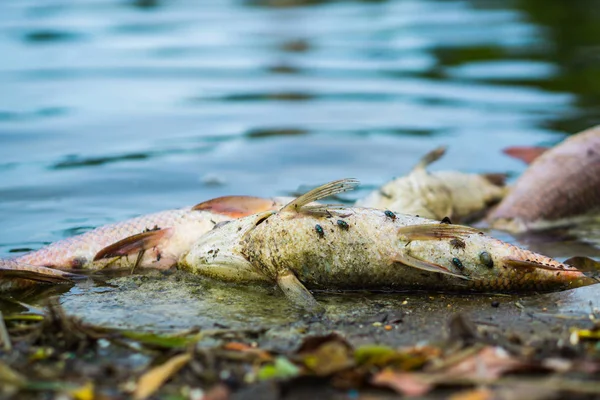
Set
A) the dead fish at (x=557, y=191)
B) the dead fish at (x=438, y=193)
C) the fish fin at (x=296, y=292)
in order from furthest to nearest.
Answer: the dead fish at (x=557, y=191) → the dead fish at (x=438, y=193) → the fish fin at (x=296, y=292)

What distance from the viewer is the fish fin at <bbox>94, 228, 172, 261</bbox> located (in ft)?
15.5

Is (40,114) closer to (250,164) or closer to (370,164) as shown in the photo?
(250,164)

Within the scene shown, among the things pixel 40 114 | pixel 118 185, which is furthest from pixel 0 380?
pixel 40 114

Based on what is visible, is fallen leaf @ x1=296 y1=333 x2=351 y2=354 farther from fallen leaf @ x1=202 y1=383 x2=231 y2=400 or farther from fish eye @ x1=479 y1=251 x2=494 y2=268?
fish eye @ x1=479 y1=251 x2=494 y2=268

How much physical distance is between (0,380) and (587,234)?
14.1 ft

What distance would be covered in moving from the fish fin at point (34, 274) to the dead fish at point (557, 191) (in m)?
3.17

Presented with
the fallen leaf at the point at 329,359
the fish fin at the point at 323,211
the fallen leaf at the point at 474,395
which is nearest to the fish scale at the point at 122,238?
the fish fin at the point at 323,211

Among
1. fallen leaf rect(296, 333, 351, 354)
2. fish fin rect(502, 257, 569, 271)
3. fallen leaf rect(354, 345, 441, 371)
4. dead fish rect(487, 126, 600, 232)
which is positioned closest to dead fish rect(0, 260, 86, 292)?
fallen leaf rect(296, 333, 351, 354)

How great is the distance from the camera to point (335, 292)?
4402 mm

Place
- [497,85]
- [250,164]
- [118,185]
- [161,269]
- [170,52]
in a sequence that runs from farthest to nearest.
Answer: [170,52]
[497,85]
[250,164]
[118,185]
[161,269]

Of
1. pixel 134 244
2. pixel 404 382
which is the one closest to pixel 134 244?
pixel 134 244

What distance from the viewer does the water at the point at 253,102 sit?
740 centimetres

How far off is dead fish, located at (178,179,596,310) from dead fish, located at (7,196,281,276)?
67 centimetres

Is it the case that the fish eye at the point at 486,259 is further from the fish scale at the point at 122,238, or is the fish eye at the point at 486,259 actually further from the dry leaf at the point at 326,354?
the fish scale at the point at 122,238
